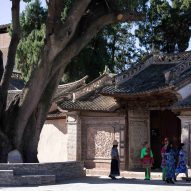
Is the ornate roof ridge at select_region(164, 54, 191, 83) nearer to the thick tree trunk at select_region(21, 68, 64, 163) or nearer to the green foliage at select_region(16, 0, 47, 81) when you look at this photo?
the thick tree trunk at select_region(21, 68, 64, 163)

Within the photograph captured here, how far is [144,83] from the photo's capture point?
21484 millimetres

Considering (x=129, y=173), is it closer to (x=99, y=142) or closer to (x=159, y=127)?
(x=99, y=142)

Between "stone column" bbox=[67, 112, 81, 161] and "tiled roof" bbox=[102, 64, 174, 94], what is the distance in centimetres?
245

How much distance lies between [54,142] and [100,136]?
384cm

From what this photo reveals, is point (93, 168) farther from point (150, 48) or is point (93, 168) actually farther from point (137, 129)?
point (150, 48)

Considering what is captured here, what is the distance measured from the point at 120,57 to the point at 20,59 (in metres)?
8.94

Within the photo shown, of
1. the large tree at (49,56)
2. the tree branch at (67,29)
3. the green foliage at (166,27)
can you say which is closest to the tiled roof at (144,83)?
the large tree at (49,56)

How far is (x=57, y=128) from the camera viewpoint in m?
25.2

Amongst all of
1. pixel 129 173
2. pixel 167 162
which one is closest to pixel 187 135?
pixel 129 173

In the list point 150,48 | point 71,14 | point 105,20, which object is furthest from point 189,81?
point 150,48

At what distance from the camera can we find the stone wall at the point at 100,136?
866 inches

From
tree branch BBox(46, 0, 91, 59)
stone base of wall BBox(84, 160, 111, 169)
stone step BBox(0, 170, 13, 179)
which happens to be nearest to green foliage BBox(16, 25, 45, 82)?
stone base of wall BBox(84, 160, 111, 169)

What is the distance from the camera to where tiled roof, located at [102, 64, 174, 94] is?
67.3 ft

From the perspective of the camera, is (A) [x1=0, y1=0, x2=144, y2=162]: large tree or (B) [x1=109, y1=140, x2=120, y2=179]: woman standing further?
(B) [x1=109, y1=140, x2=120, y2=179]: woman standing
